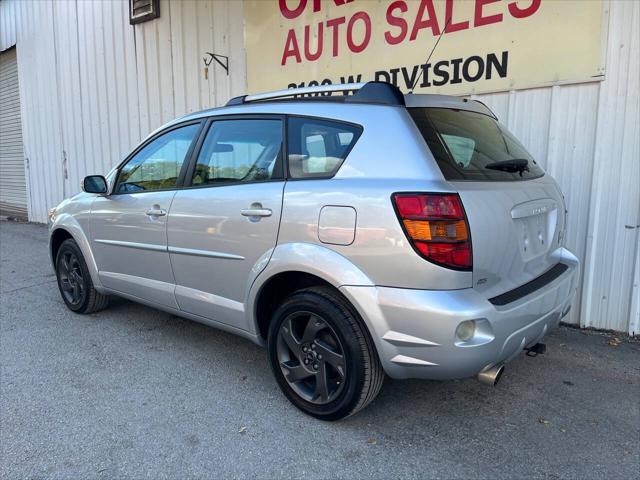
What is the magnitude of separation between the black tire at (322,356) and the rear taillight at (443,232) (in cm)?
54

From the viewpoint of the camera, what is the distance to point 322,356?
106 inches

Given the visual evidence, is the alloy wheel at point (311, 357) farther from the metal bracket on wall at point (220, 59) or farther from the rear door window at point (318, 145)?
the metal bracket on wall at point (220, 59)

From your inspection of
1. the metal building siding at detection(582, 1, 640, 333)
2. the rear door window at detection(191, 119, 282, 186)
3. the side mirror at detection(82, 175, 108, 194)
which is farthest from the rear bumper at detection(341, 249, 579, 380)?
the side mirror at detection(82, 175, 108, 194)

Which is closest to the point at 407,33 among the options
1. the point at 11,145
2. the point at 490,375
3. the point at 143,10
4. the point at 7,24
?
the point at 490,375

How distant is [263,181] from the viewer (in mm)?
2955

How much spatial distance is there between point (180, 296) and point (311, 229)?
4.49 ft

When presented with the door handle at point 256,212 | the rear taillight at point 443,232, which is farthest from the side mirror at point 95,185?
the rear taillight at point 443,232

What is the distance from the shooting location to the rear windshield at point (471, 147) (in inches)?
97.2

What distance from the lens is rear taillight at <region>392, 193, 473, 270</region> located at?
224 centimetres

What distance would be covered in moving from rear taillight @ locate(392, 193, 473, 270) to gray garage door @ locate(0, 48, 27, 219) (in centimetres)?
1258

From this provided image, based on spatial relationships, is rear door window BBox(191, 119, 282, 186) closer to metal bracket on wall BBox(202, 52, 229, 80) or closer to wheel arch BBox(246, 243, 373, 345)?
wheel arch BBox(246, 243, 373, 345)

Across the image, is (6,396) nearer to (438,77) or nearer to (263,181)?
(263,181)

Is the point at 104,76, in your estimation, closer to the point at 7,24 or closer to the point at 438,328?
the point at 7,24

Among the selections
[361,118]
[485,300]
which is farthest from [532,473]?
[361,118]
